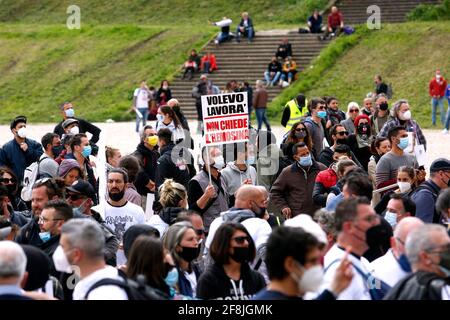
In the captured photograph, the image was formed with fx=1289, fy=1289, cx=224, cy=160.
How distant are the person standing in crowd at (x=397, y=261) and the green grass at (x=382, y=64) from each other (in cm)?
3192

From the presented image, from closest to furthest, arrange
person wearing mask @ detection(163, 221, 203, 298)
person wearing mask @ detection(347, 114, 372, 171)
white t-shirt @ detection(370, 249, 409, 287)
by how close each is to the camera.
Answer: white t-shirt @ detection(370, 249, 409, 287) → person wearing mask @ detection(163, 221, 203, 298) → person wearing mask @ detection(347, 114, 372, 171)

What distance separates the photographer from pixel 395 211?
11.5 metres

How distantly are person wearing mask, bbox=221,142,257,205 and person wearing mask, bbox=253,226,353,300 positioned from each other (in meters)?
6.77

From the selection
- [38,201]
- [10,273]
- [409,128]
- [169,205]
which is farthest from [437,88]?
[10,273]

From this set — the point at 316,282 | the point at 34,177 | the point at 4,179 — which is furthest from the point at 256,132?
the point at 316,282

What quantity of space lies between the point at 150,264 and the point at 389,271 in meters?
1.74

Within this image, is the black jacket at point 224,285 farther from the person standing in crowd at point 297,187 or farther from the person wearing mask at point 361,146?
the person wearing mask at point 361,146

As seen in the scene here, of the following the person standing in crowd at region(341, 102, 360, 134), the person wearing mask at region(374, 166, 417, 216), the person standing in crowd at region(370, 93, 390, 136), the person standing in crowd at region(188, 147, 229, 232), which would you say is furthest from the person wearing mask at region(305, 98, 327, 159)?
the person wearing mask at region(374, 166, 417, 216)

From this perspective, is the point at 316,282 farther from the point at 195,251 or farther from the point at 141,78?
the point at 141,78

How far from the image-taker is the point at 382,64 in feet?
149

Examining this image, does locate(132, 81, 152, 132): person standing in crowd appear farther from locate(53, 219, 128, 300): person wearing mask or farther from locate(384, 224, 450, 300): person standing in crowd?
locate(384, 224, 450, 300): person standing in crowd

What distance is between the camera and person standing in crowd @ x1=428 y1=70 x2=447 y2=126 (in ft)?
125

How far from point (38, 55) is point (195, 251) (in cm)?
4502

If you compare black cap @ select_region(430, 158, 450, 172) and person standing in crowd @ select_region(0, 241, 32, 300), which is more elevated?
person standing in crowd @ select_region(0, 241, 32, 300)
